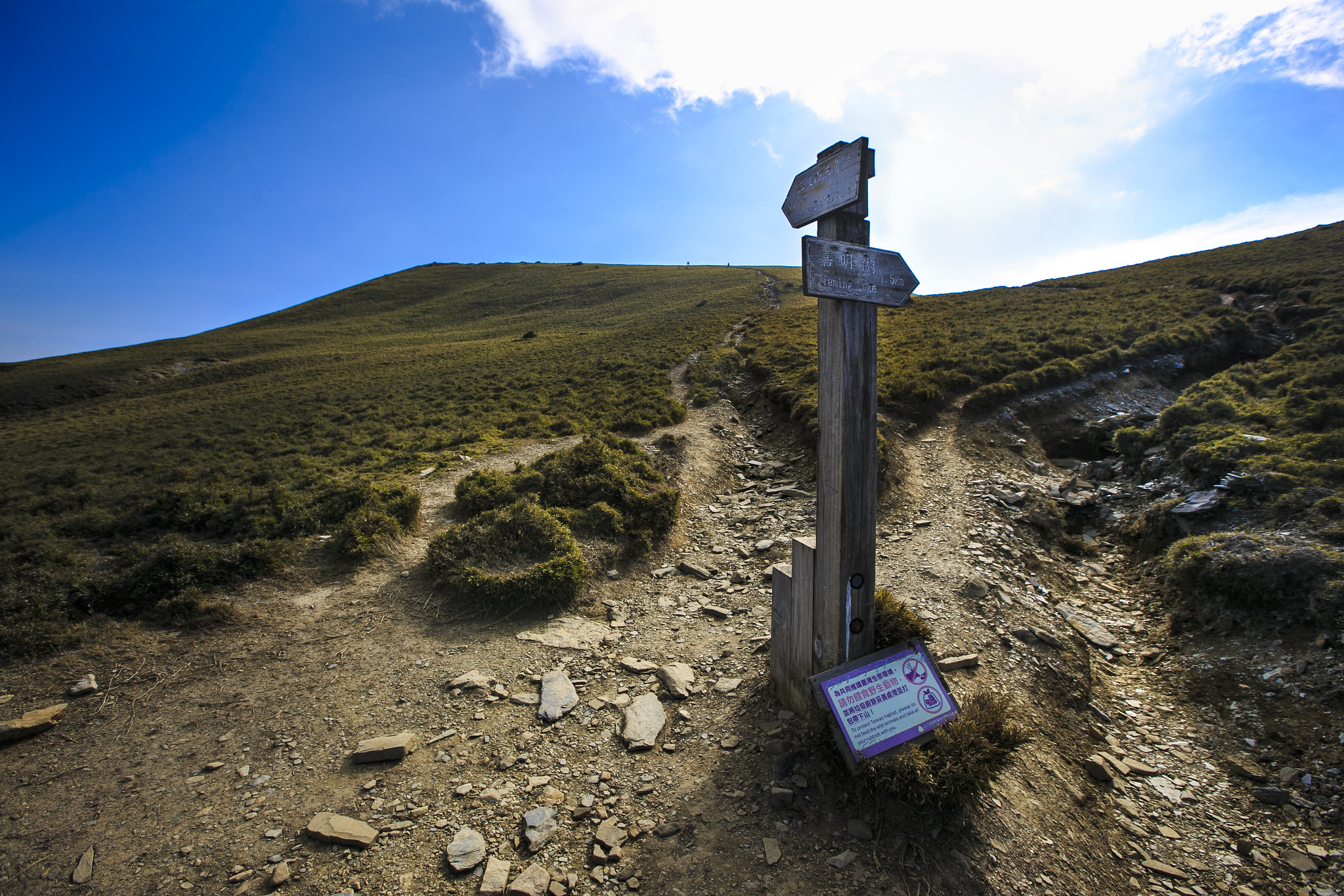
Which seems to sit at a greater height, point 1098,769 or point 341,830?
point 341,830

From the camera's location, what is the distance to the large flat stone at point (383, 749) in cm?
466

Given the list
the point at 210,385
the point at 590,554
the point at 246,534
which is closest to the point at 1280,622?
the point at 590,554

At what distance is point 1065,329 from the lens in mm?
20547

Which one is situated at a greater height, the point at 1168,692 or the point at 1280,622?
the point at 1280,622

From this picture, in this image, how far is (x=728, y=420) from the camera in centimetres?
1730

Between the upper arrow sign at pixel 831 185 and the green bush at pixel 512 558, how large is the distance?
17.9ft

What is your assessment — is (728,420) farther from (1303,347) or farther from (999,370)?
(1303,347)

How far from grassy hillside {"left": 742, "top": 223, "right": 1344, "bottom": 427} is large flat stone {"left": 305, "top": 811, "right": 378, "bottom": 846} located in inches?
480

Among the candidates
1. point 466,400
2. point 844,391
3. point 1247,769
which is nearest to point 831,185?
point 844,391

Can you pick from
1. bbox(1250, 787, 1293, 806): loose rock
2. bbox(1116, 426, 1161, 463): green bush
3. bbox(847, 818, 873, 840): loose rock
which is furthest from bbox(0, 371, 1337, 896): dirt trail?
bbox(1116, 426, 1161, 463): green bush

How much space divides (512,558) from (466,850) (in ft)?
14.4

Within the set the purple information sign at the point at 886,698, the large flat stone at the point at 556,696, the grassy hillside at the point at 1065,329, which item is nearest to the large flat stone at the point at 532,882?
the large flat stone at the point at 556,696

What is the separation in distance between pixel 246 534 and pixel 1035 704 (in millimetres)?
11497

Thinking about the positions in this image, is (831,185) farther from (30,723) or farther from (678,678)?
(30,723)
